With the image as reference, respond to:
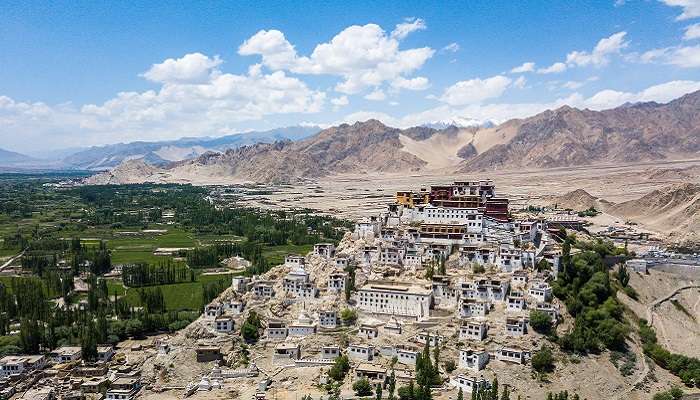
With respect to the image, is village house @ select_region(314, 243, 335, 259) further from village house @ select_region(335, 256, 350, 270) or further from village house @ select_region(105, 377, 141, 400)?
village house @ select_region(105, 377, 141, 400)

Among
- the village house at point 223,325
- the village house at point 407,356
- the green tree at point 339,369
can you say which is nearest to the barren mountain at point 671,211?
the village house at point 407,356

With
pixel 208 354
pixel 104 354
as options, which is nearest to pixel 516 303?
pixel 208 354

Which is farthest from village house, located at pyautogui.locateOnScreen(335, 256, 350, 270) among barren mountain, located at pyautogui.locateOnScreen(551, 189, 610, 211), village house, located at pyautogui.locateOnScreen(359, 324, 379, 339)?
barren mountain, located at pyautogui.locateOnScreen(551, 189, 610, 211)

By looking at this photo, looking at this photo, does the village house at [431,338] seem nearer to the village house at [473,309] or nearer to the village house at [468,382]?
the village house at [473,309]

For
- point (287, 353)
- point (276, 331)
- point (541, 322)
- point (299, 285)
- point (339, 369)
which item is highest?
point (299, 285)

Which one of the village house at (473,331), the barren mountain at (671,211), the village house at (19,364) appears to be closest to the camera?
the village house at (473,331)

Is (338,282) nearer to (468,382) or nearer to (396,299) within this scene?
(396,299)
